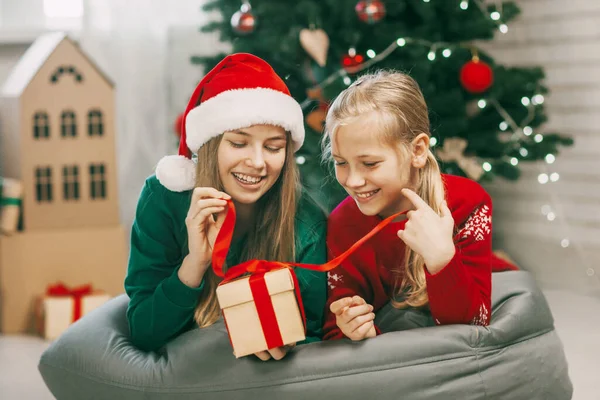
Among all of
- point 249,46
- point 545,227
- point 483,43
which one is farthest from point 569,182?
point 249,46

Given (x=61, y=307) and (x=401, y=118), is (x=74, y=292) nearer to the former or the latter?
(x=61, y=307)

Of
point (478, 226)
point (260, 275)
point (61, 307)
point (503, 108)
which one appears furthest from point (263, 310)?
point (503, 108)

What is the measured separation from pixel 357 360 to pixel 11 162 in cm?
191

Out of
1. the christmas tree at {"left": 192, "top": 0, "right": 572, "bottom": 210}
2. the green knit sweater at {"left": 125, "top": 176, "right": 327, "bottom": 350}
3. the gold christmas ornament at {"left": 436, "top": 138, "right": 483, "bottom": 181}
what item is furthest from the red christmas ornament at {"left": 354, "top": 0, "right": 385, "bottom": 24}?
the green knit sweater at {"left": 125, "top": 176, "right": 327, "bottom": 350}

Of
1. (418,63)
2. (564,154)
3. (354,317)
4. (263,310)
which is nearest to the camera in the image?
(263,310)

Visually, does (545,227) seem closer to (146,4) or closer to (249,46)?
(249,46)

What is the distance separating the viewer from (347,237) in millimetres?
1708

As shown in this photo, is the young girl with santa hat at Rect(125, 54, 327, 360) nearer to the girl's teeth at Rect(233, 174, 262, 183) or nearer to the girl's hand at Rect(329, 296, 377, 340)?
the girl's teeth at Rect(233, 174, 262, 183)

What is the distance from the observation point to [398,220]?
66.4 inches

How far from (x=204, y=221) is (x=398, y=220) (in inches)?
16.6

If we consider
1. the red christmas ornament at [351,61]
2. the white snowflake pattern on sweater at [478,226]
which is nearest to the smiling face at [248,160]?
the white snowflake pattern on sweater at [478,226]

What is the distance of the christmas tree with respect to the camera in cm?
281

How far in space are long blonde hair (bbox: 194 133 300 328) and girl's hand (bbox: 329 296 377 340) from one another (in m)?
0.20

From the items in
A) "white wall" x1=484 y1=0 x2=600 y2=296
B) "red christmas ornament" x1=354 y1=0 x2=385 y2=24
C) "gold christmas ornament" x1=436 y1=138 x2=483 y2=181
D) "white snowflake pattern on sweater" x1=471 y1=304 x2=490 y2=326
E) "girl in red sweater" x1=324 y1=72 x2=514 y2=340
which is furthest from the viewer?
"white wall" x1=484 y1=0 x2=600 y2=296
